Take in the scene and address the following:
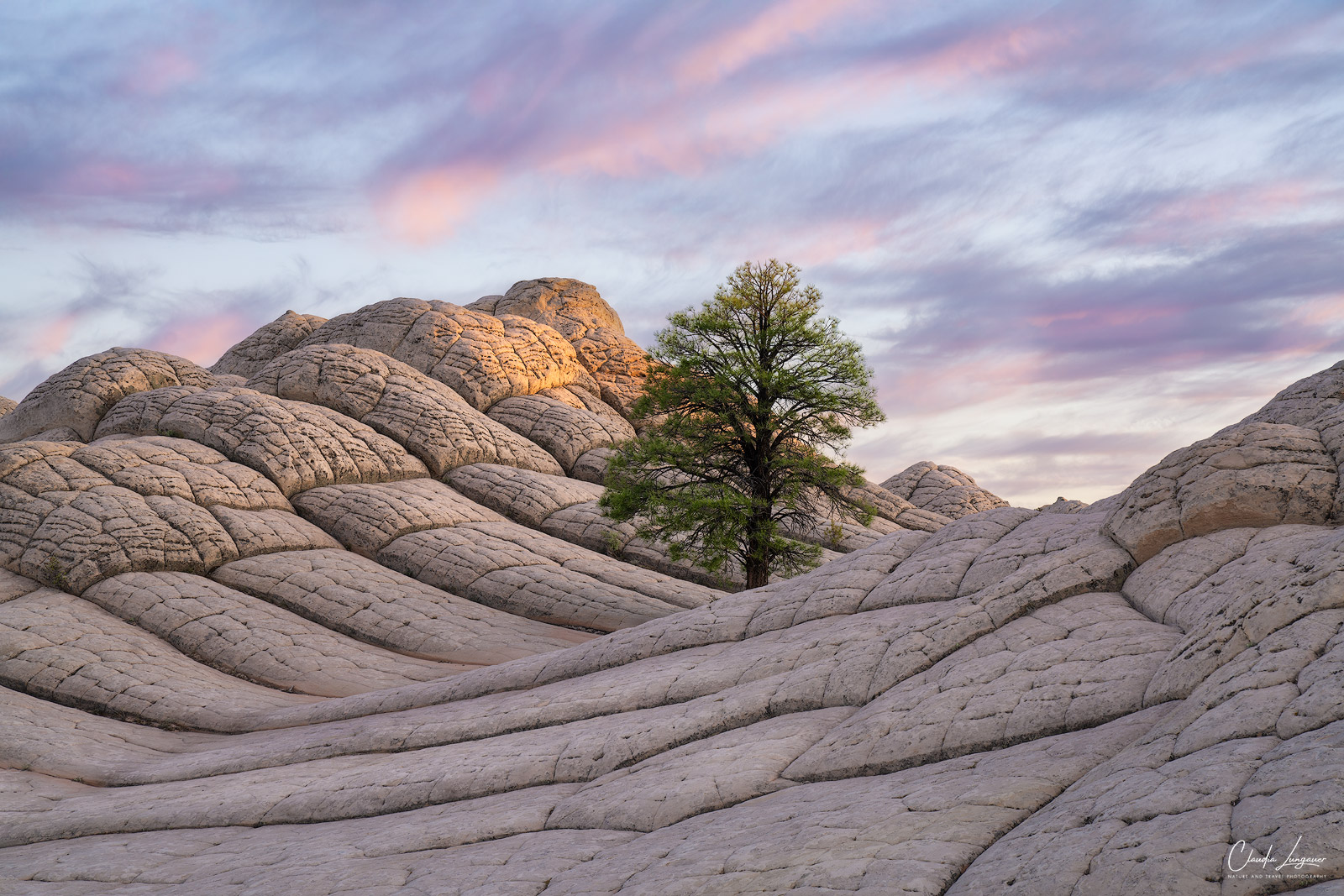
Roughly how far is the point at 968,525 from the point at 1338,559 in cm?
863

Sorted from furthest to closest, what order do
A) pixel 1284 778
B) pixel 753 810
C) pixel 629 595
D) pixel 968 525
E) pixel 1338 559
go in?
pixel 629 595 → pixel 968 525 → pixel 753 810 → pixel 1338 559 → pixel 1284 778

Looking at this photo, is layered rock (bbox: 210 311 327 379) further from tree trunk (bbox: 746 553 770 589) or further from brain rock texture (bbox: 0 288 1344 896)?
tree trunk (bbox: 746 553 770 589)

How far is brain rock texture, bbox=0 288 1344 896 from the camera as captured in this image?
6.46m

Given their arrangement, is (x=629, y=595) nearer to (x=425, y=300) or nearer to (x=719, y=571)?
(x=719, y=571)

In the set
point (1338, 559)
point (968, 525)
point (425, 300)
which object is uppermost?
point (425, 300)

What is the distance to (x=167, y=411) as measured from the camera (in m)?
31.3

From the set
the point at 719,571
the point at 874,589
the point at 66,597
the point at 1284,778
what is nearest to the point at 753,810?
the point at 1284,778

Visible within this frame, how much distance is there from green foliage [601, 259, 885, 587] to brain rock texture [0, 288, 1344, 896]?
8.83ft

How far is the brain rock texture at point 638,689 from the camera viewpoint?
6461mm

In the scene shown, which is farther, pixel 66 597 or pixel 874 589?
pixel 66 597

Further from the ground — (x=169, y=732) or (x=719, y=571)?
(x=719, y=571)

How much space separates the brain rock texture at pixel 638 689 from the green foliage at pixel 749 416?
106 inches

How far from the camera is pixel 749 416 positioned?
88.3 ft

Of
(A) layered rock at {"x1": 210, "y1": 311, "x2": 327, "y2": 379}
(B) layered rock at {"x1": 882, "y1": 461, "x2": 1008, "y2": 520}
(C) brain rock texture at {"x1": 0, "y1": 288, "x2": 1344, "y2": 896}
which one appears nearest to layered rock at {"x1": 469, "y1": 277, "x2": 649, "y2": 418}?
(A) layered rock at {"x1": 210, "y1": 311, "x2": 327, "y2": 379}
